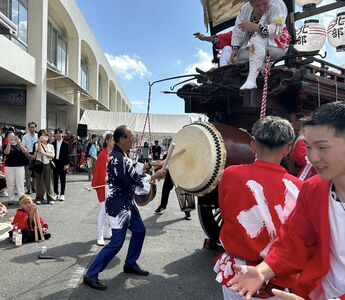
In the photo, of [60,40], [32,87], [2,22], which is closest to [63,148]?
[2,22]

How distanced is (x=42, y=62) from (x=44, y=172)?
26.6 feet

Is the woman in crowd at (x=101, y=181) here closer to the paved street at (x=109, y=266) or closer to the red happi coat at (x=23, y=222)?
the paved street at (x=109, y=266)

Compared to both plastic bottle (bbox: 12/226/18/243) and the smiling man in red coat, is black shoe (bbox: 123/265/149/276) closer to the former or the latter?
plastic bottle (bbox: 12/226/18/243)

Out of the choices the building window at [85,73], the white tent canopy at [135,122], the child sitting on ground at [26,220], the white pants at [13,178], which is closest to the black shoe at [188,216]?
the child sitting on ground at [26,220]

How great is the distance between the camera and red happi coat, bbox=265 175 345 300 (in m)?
1.45

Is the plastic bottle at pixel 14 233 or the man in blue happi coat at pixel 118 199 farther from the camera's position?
the plastic bottle at pixel 14 233

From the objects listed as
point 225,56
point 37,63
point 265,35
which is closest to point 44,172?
point 225,56

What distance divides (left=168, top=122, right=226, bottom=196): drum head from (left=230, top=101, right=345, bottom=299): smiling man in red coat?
1.53 metres

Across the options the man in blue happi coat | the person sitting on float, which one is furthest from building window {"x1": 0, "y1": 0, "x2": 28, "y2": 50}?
the person sitting on float

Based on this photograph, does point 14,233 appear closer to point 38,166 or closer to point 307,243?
point 38,166

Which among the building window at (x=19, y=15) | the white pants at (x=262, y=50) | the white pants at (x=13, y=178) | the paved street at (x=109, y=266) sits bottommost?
the paved street at (x=109, y=266)

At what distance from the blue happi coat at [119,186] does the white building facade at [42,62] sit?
7058 mm

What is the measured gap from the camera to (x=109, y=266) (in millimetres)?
4371

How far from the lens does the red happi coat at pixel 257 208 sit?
203cm
